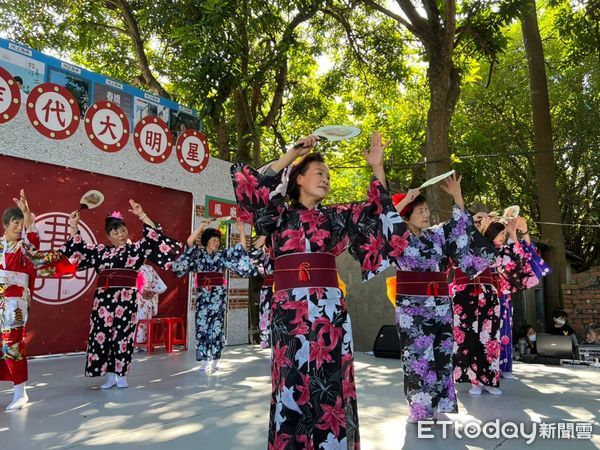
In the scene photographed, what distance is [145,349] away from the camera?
734 cm

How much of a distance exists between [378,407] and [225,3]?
4993 millimetres

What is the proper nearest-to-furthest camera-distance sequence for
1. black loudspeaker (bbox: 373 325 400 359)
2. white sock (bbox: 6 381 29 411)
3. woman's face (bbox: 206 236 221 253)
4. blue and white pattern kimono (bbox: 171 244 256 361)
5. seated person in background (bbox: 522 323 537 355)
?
white sock (bbox: 6 381 29 411) < blue and white pattern kimono (bbox: 171 244 256 361) < woman's face (bbox: 206 236 221 253) < black loudspeaker (bbox: 373 325 400 359) < seated person in background (bbox: 522 323 537 355)

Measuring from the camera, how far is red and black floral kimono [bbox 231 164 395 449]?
2135 millimetres

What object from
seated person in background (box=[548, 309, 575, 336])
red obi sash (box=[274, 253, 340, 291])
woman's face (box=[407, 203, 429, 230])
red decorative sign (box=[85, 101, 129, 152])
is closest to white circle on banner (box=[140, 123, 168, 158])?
red decorative sign (box=[85, 101, 129, 152])

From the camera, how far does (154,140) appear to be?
7.41 m

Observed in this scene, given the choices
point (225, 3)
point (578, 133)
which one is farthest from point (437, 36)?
point (578, 133)

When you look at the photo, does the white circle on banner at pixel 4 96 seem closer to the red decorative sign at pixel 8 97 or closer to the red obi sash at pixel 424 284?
the red decorative sign at pixel 8 97

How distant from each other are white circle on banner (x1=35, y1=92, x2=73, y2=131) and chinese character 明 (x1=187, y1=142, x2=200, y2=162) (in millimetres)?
1989

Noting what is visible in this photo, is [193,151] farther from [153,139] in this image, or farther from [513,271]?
[513,271]

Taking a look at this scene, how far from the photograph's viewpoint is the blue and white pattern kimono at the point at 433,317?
338 centimetres

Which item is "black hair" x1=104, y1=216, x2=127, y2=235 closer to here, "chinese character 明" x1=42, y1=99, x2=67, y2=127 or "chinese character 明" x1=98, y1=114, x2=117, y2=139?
"chinese character 明" x1=42, y1=99, x2=67, y2=127

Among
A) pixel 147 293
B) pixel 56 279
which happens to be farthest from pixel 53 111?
pixel 147 293

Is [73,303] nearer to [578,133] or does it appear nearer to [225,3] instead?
[225,3]

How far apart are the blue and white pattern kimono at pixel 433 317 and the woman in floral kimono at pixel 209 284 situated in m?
2.37
